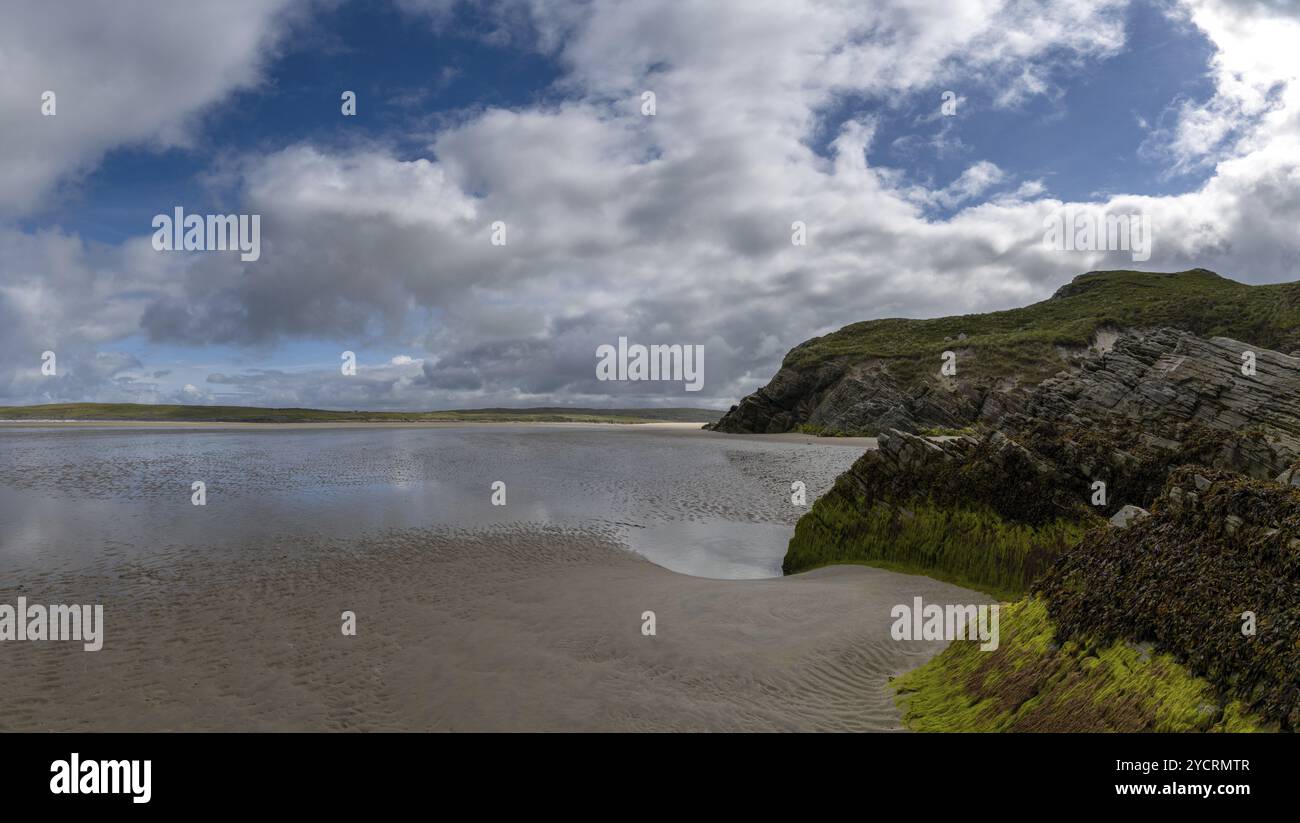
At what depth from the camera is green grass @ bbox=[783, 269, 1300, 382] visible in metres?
69.2

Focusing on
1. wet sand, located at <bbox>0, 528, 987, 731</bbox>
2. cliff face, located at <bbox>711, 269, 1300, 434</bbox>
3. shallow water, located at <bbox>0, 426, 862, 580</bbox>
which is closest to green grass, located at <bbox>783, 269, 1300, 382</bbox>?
cliff face, located at <bbox>711, 269, 1300, 434</bbox>

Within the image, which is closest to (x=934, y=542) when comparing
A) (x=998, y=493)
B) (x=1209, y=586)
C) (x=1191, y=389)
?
(x=998, y=493)

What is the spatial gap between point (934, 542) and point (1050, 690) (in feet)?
27.9

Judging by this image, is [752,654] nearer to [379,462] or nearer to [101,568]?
[101,568]

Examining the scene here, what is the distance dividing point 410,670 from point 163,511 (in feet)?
61.8

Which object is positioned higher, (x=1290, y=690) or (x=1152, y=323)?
(x=1152, y=323)

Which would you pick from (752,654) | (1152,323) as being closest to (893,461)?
(752,654)

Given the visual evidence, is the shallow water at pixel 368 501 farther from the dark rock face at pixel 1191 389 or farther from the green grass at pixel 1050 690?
the dark rock face at pixel 1191 389

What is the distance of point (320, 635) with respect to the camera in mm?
10266

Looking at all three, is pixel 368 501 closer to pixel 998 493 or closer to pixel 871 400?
pixel 998 493

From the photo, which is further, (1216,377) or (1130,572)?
(1216,377)

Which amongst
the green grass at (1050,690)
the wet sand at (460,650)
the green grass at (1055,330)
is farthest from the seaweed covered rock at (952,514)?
the green grass at (1055,330)

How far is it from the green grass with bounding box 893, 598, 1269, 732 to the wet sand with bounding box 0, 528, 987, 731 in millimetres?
729

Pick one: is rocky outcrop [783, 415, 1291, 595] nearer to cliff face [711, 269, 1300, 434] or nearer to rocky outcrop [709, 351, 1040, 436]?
cliff face [711, 269, 1300, 434]
